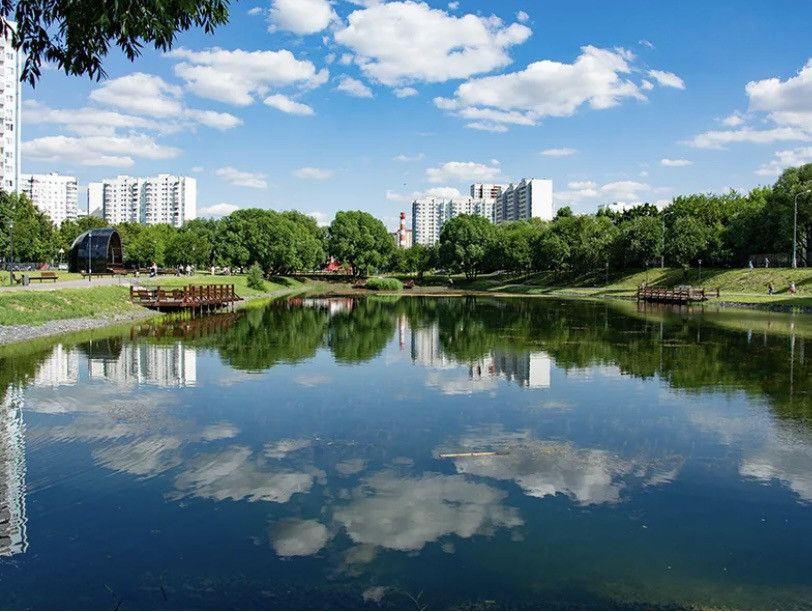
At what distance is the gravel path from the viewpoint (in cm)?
3055

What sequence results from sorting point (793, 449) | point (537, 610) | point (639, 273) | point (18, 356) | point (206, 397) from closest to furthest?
point (537, 610) < point (793, 449) < point (206, 397) < point (18, 356) < point (639, 273)

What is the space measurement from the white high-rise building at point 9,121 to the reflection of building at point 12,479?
11261 centimetres

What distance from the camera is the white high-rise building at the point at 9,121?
375ft

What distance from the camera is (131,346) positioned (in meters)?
30.2

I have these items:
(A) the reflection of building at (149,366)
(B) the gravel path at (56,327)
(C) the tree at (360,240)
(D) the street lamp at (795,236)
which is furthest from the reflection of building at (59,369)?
(C) the tree at (360,240)

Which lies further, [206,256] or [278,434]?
[206,256]

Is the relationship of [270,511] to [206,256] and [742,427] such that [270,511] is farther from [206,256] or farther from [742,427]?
[206,256]

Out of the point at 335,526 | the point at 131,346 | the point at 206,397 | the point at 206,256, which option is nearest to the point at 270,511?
Answer: the point at 335,526

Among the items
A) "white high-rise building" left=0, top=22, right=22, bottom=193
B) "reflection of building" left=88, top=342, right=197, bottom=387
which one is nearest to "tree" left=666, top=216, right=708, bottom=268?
"reflection of building" left=88, top=342, right=197, bottom=387

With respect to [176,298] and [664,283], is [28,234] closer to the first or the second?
[176,298]

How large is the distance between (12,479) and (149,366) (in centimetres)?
1333

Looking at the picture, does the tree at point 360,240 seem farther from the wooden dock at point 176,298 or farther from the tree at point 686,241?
the wooden dock at point 176,298

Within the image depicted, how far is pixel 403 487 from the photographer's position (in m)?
11.2

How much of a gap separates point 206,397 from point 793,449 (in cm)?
1419
